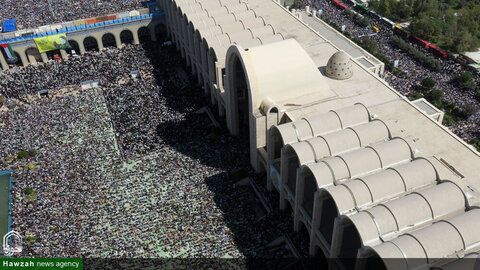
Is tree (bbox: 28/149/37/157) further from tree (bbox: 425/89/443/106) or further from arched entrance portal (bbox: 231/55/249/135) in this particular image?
tree (bbox: 425/89/443/106)

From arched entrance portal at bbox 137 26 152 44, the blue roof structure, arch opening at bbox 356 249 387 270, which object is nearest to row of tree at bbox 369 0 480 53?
arched entrance portal at bbox 137 26 152 44

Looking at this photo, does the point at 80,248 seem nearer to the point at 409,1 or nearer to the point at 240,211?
the point at 240,211

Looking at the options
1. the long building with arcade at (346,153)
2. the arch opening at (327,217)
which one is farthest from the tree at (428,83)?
the arch opening at (327,217)

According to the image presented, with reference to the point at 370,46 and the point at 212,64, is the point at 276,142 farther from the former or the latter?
the point at 370,46

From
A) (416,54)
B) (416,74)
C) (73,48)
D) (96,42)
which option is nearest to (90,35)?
(96,42)

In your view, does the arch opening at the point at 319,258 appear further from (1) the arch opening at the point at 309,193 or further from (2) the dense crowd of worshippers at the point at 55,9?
(2) the dense crowd of worshippers at the point at 55,9

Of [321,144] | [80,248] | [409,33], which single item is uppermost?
[321,144]

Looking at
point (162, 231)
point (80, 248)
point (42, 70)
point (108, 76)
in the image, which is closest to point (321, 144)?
point (162, 231)
